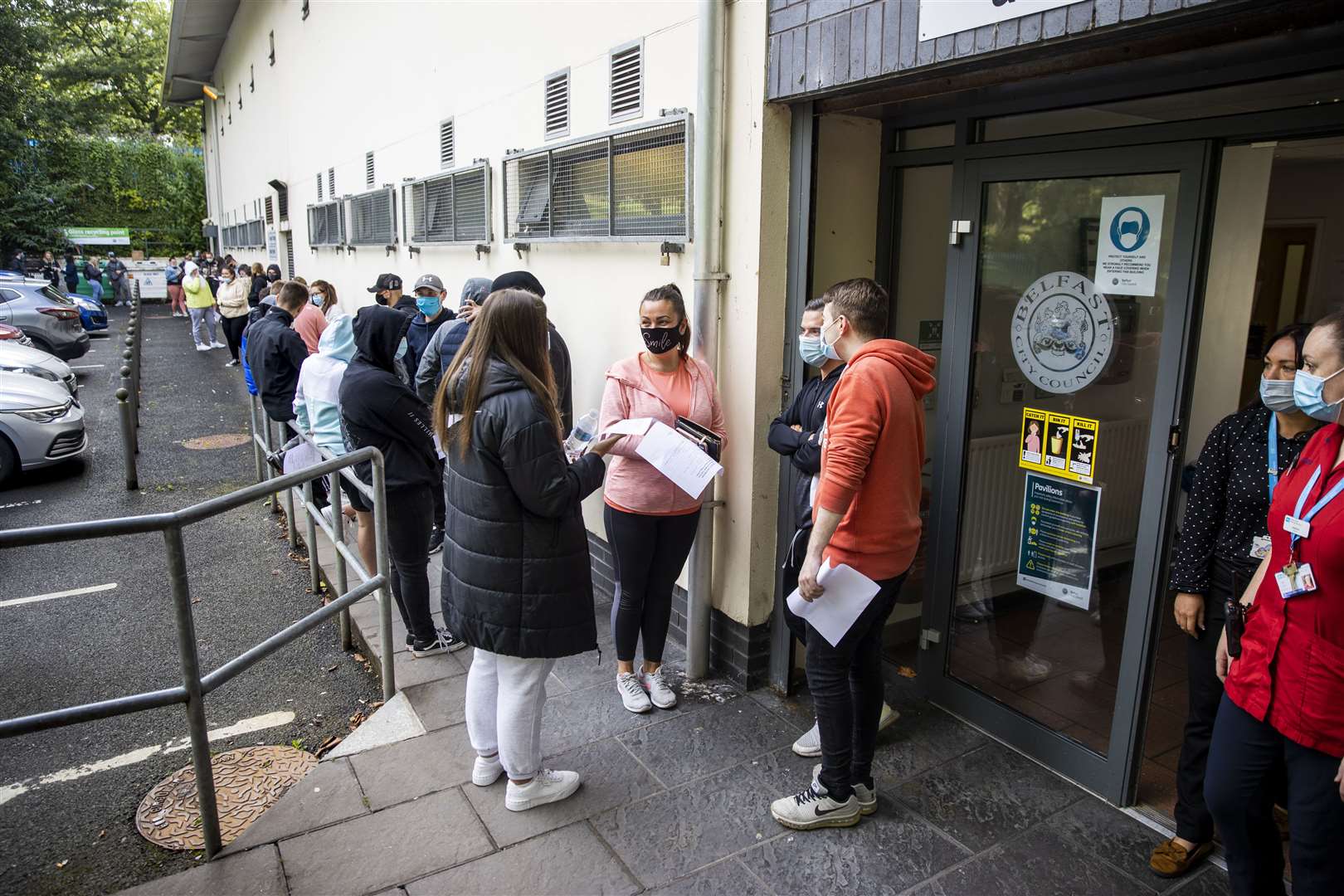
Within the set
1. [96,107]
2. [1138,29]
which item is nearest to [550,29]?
[1138,29]

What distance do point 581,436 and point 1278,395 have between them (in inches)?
89.1

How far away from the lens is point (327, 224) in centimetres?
1233

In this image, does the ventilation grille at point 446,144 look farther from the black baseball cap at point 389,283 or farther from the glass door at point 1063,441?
the glass door at point 1063,441

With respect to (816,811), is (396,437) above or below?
above

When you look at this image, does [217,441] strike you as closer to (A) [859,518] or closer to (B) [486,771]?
(B) [486,771]

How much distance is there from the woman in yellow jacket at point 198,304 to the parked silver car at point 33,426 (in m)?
10.4

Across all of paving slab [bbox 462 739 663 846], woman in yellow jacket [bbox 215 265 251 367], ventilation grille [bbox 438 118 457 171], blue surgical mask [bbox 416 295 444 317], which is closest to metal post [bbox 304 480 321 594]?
blue surgical mask [bbox 416 295 444 317]

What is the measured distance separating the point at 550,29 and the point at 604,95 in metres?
0.95

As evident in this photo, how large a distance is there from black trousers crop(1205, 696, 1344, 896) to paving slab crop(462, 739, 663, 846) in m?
1.84

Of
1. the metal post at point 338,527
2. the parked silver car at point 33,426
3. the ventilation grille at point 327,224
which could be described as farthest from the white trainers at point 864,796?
the ventilation grille at point 327,224

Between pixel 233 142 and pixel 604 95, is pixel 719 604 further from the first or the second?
pixel 233 142

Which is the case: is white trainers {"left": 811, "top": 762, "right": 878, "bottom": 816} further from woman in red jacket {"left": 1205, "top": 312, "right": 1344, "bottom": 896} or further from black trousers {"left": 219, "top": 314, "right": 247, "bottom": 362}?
black trousers {"left": 219, "top": 314, "right": 247, "bottom": 362}

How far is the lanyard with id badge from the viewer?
2.03 meters

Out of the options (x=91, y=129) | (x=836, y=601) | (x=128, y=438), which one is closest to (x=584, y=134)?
(x=836, y=601)
